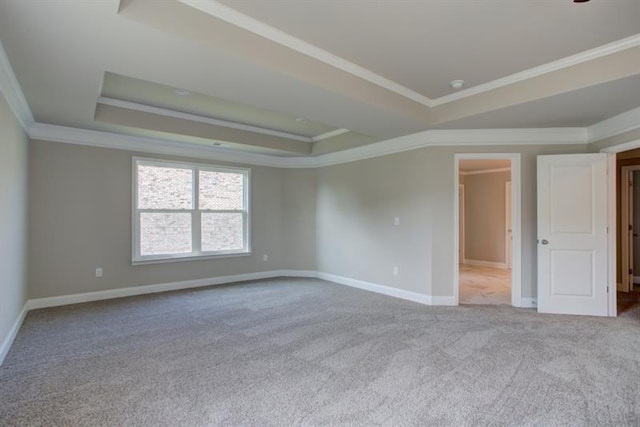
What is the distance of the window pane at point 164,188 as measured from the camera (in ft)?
17.3

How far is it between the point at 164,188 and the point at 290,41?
11.9 ft

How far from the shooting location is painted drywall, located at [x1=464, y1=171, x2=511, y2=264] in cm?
804

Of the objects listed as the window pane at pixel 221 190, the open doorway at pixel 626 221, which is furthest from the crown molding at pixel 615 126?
the window pane at pixel 221 190

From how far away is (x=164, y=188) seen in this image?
5.45 meters

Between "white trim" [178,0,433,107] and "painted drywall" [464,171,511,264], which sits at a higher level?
"white trim" [178,0,433,107]

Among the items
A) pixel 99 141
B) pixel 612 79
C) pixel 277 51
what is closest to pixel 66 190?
A: pixel 99 141

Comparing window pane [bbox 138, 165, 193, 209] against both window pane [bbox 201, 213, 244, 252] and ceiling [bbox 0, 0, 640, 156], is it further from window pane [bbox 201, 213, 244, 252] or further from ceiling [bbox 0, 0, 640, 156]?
ceiling [bbox 0, 0, 640, 156]

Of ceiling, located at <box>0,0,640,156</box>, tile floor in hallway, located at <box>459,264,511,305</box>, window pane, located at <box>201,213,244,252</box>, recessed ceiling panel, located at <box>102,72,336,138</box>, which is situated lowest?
tile floor in hallway, located at <box>459,264,511,305</box>

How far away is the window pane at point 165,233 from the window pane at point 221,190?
457mm

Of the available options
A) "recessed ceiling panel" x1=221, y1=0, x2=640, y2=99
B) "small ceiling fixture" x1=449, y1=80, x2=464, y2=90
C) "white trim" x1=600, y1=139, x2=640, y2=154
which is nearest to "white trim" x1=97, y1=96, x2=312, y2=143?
"recessed ceiling panel" x1=221, y1=0, x2=640, y2=99

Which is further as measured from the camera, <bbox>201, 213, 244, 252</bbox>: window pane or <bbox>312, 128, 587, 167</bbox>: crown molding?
<bbox>201, 213, 244, 252</bbox>: window pane

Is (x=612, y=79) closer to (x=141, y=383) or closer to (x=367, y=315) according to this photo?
(x=367, y=315)

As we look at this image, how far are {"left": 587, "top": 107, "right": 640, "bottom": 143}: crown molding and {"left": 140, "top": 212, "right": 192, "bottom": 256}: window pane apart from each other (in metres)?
5.86

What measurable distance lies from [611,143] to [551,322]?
2243mm
